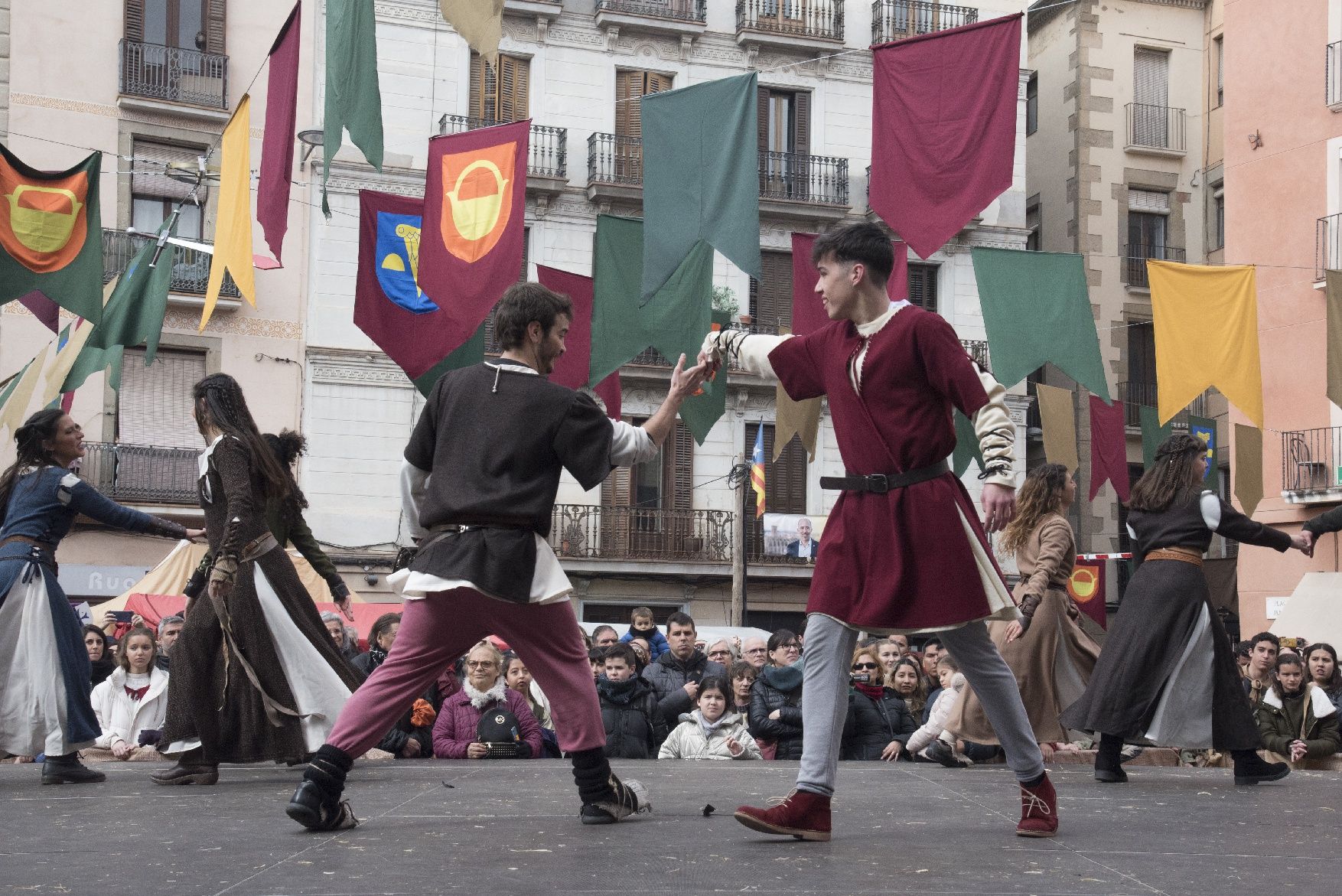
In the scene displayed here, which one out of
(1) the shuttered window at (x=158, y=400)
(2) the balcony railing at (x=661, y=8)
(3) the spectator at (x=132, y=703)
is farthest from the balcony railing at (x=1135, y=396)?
(3) the spectator at (x=132, y=703)

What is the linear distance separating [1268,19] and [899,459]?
22382 mm

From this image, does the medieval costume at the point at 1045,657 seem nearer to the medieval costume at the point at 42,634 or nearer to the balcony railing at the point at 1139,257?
the medieval costume at the point at 42,634

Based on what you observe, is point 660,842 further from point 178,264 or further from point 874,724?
point 178,264

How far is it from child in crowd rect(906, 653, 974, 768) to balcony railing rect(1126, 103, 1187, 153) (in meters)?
25.6

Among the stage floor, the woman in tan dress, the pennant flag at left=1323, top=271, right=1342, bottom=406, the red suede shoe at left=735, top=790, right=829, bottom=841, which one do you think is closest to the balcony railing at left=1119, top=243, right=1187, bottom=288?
the pennant flag at left=1323, top=271, right=1342, bottom=406

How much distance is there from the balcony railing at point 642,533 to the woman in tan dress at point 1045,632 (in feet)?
65.7

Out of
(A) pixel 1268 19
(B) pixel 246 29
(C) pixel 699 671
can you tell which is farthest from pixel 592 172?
(C) pixel 699 671

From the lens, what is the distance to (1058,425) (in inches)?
790

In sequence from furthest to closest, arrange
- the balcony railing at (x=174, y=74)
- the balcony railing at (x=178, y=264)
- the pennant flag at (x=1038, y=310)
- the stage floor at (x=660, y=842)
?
the balcony railing at (x=174, y=74)
the balcony railing at (x=178, y=264)
the pennant flag at (x=1038, y=310)
the stage floor at (x=660, y=842)

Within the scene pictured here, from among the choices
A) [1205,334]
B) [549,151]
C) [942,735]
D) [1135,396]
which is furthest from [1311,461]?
[942,735]

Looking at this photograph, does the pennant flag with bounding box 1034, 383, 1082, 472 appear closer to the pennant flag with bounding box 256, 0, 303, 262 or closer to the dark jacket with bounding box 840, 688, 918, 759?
the dark jacket with bounding box 840, 688, 918, 759

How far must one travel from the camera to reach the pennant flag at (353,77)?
1166cm

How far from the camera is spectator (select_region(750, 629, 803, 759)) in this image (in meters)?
9.88

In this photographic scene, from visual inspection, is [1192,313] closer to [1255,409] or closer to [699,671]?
[1255,409]
